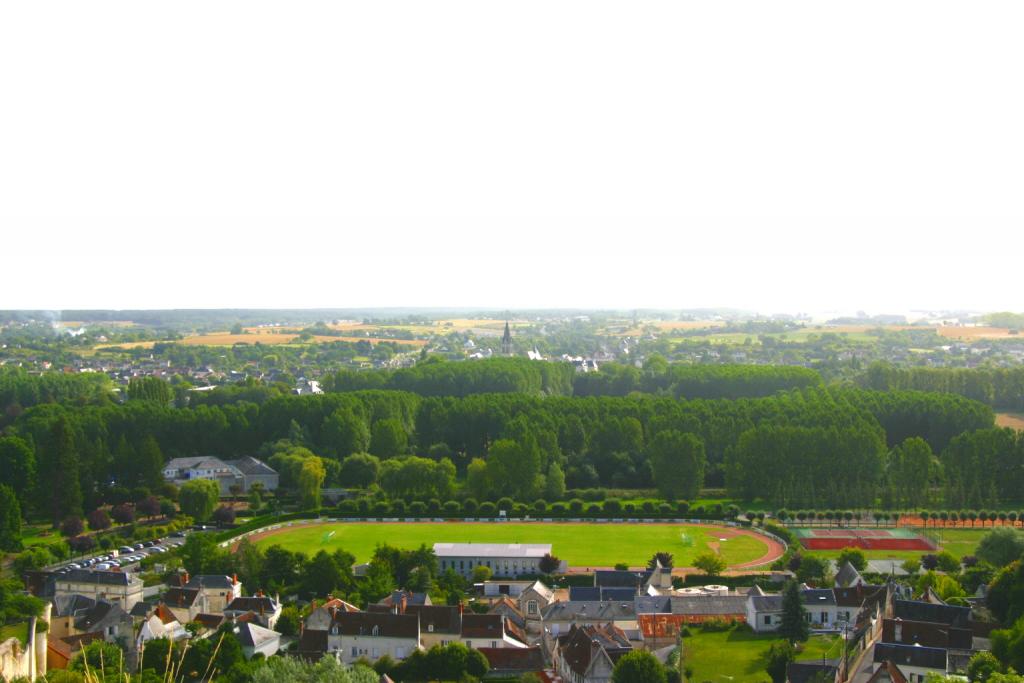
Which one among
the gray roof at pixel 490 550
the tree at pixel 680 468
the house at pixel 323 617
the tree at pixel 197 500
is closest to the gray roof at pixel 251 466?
the tree at pixel 197 500

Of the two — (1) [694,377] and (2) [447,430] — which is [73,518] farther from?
(1) [694,377]

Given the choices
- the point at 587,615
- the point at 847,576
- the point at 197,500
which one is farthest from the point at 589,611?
the point at 197,500

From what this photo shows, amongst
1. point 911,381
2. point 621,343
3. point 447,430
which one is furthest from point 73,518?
point 621,343

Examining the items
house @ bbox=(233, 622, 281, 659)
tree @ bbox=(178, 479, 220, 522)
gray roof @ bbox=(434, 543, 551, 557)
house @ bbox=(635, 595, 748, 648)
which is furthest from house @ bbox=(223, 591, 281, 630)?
tree @ bbox=(178, 479, 220, 522)

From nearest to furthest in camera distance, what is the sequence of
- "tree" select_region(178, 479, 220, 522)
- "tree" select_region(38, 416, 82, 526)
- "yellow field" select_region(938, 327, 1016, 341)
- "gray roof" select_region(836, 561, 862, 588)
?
"gray roof" select_region(836, 561, 862, 588)
"tree" select_region(178, 479, 220, 522)
"tree" select_region(38, 416, 82, 526)
"yellow field" select_region(938, 327, 1016, 341)

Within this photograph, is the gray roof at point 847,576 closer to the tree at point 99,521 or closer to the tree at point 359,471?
the tree at point 359,471

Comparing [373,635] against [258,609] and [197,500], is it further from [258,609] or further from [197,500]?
[197,500]

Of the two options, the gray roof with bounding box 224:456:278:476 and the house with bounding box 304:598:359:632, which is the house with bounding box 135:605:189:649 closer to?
the house with bounding box 304:598:359:632
